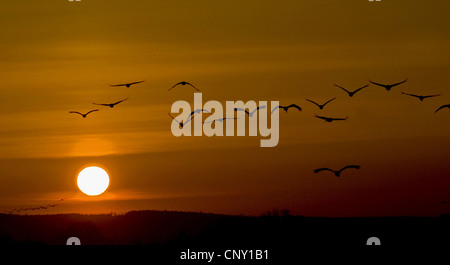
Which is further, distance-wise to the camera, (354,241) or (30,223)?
(30,223)

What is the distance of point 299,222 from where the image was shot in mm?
129375

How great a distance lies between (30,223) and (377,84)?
305 feet

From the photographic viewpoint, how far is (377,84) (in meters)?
80.2
